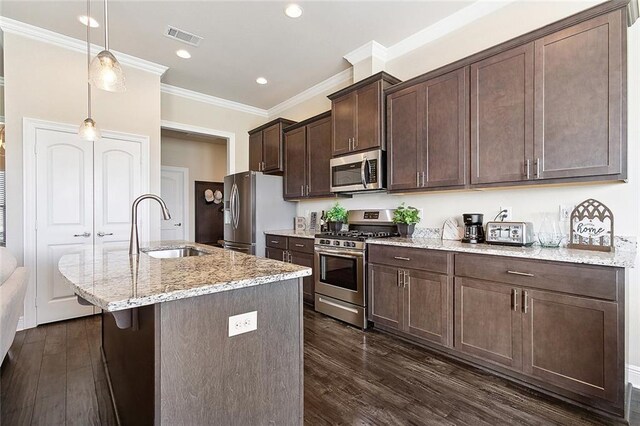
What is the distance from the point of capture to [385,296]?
2873 millimetres

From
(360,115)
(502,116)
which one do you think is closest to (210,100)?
(360,115)

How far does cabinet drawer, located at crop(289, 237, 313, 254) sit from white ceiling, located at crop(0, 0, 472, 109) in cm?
230

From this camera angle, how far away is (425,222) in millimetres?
3209

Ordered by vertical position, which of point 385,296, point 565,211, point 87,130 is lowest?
point 385,296

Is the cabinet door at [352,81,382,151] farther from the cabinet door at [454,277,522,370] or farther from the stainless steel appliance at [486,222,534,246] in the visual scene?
the cabinet door at [454,277,522,370]

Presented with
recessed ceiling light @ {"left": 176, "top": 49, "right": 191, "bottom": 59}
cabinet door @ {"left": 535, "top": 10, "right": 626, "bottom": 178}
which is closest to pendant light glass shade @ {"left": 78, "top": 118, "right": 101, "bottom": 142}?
recessed ceiling light @ {"left": 176, "top": 49, "right": 191, "bottom": 59}

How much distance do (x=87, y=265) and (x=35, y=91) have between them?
296 cm

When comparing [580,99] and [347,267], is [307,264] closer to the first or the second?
[347,267]

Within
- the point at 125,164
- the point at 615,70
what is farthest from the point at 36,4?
the point at 615,70

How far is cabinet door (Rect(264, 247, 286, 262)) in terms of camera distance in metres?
4.11

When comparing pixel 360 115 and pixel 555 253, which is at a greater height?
pixel 360 115

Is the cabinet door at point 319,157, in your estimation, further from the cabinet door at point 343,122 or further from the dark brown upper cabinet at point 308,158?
the cabinet door at point 343,122

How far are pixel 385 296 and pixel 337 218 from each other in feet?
4.33

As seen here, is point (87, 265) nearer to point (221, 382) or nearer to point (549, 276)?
point (221, 382)
